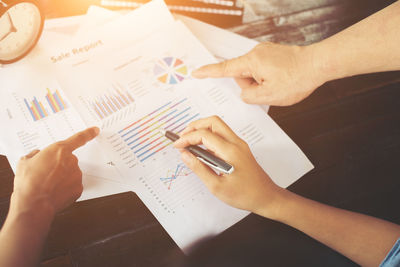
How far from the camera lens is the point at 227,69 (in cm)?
75

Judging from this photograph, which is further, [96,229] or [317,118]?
[317,118]

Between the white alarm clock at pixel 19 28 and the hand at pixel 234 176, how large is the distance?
49cm

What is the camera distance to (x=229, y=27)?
0.87m

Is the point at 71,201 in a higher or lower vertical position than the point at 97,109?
lower

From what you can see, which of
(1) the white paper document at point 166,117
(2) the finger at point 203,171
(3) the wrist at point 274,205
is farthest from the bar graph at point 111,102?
(3) the wrist at point 274,205

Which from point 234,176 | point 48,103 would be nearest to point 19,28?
point 48,103

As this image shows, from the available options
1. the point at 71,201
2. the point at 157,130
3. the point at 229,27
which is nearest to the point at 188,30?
Result: the point at 229,27

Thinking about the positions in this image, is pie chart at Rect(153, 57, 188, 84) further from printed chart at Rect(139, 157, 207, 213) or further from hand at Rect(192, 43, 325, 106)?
printed chart at Rect(139, 157, 207, 213)

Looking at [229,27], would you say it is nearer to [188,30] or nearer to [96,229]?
[188,30]

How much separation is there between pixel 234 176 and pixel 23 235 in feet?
1.38

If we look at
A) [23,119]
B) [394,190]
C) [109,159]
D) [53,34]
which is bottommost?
[394,190]

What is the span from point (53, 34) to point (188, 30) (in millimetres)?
365

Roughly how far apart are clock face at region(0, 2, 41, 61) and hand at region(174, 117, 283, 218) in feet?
1.60

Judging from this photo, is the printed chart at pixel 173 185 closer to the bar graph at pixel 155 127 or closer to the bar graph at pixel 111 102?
the bar graph at pixel 155 127
